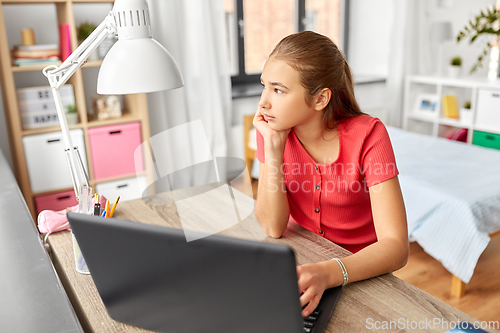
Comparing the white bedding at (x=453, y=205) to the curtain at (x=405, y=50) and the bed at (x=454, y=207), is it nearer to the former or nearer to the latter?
the bed at (x=454, y=207)

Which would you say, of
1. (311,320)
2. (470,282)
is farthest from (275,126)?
(470,282)

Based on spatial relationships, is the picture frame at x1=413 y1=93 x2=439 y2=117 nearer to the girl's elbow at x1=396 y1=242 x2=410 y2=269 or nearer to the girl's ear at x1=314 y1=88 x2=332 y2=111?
the girl's ear at x1=314 y1=88 x2=332 y2=111

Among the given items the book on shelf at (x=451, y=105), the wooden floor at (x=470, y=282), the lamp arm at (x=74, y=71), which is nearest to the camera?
the lamp arm at (x=74, y=71)

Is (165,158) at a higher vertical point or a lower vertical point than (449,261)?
higher

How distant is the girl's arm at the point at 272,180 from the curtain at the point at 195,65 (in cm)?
168

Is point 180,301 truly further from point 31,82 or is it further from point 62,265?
point 31,82

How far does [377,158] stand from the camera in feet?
3.69

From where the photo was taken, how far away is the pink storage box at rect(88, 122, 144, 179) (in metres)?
2.61

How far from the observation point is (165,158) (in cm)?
120

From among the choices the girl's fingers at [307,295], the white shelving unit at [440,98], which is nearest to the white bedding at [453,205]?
the white shelving unit at [440,98]

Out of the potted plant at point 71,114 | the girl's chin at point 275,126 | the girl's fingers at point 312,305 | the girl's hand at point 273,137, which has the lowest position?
the girl's fingers at point 312,305

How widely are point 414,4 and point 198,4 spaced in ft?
7.24

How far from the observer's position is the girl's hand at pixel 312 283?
758 millimetres

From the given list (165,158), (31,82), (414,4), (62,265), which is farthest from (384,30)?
(62,265)
